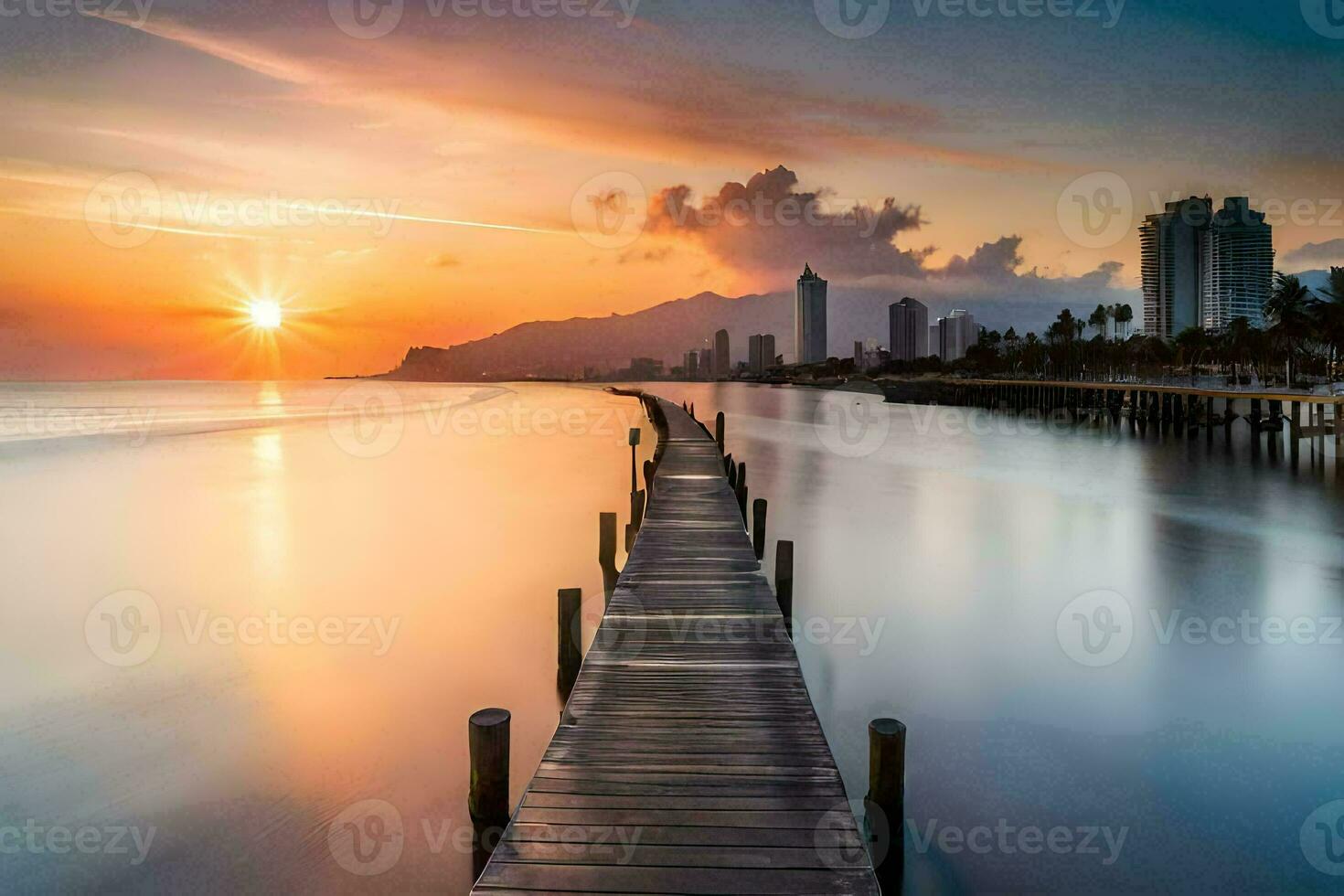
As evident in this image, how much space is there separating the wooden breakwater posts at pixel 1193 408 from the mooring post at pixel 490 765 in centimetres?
4076

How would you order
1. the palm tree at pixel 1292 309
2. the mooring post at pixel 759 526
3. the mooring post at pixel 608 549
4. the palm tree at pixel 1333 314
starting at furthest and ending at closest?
the palm tree at pixel 1292 309 < the palm tree at pixel 1333 314 < the mooring post at pixel 759 526 < the mooring post at pixel 608 549

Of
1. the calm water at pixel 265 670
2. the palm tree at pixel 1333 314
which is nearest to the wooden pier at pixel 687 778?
the calm water at pixel 265 670

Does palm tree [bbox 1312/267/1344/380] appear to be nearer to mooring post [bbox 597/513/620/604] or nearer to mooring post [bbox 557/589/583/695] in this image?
mooring post [bbox 597/513/620/604]

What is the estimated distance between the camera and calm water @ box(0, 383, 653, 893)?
22.6 ft

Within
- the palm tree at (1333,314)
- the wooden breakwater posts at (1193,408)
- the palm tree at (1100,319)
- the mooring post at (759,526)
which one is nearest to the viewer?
the mooring post at (759,526)

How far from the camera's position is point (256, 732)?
366 inches

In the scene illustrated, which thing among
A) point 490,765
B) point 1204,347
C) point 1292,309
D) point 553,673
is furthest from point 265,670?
point 1204,347

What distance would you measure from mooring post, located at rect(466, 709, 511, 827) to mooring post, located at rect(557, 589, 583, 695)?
342cm

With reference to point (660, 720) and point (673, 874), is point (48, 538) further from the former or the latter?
point (673, 874)

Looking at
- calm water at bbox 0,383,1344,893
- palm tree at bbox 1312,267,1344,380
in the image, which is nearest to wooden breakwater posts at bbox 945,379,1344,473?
palm tree at bbox 1312,267,1344,380

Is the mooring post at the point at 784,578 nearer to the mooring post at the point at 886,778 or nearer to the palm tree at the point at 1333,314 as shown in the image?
the mooring post at the point at 886,778

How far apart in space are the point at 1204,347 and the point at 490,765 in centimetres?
12981

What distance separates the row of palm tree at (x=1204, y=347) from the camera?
68438 mm

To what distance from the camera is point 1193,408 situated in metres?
59.8
